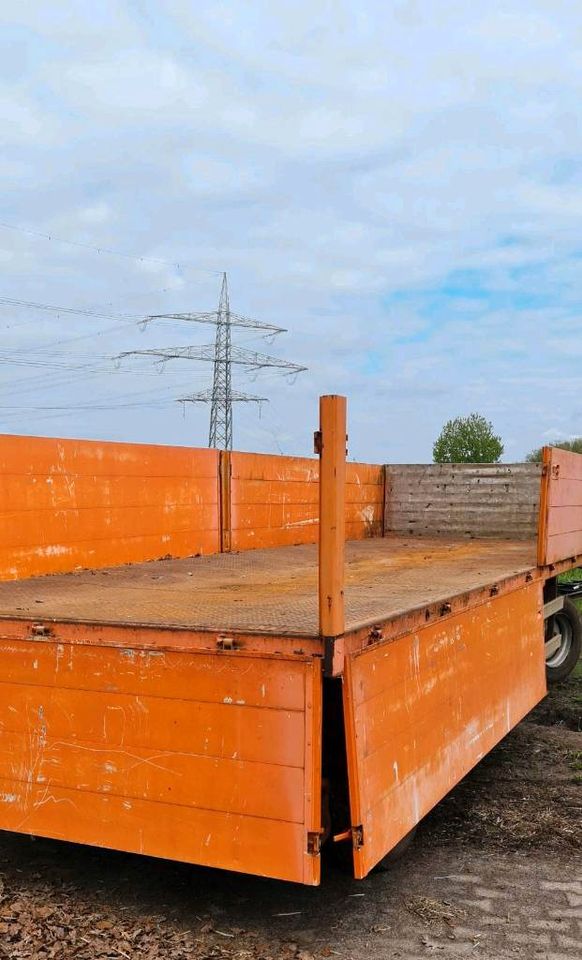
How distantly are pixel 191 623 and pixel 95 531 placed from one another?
8.07 feet

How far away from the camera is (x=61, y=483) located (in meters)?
5.16

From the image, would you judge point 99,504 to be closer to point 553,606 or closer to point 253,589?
point 253,589

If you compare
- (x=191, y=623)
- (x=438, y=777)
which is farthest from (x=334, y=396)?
(x=438, y=777)

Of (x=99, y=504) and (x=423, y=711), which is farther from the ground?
(x=99, y=504)

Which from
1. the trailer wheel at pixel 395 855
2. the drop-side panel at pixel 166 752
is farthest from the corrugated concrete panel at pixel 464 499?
the drop-side panel at pixel 166 752

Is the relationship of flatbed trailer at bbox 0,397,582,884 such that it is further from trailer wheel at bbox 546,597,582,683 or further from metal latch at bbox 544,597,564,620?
trailer wheel at bbox 546,597,582,683

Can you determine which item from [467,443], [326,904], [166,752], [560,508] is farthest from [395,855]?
[467,443]

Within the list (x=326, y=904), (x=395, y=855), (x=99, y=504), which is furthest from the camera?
(x=99, y=504)

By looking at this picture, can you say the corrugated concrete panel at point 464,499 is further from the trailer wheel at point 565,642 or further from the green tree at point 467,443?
the green tree at point 467,443

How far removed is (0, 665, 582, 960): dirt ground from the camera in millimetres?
3145

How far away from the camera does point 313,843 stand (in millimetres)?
2842

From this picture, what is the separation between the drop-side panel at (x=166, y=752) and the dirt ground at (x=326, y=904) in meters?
0.37

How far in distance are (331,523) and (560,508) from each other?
3.85 m

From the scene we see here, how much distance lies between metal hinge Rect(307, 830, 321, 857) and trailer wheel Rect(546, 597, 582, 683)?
503 cm
